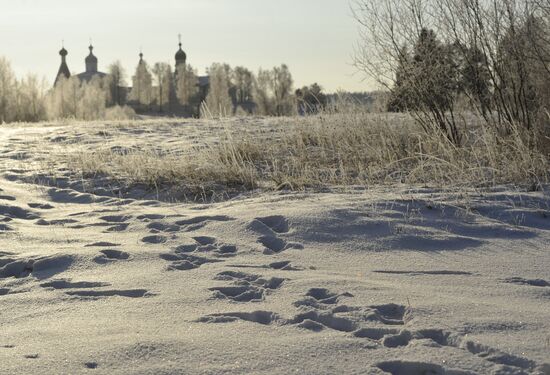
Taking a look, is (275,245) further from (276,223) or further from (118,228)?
(118,228)

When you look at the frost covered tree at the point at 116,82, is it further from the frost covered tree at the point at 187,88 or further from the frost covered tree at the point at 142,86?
the frost covered tree at the point at 187,88

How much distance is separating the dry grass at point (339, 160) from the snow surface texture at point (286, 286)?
1.87 feet

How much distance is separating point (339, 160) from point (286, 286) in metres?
3.72

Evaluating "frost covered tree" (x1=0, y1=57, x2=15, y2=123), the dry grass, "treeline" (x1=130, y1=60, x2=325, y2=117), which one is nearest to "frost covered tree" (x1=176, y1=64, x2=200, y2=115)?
"treeline" (x1=130, y1=60, x2=325, y2=117)

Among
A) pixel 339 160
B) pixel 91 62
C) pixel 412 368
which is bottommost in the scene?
pixel 412 368

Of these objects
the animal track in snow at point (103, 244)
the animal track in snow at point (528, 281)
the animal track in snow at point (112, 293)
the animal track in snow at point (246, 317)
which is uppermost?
the animal track in snow at point (103, 244)

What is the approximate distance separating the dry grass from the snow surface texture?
57 centimetres

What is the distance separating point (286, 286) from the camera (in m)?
Result: 2.98

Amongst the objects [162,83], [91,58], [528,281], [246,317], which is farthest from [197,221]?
[91,58]

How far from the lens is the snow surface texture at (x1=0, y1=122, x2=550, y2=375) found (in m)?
2.16

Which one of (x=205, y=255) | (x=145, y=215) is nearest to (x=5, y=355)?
(x=205, y=255)

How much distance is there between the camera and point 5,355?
7.21 feet

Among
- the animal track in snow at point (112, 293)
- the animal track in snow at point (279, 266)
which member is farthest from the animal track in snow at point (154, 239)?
the animal track in snow at point (112, 293)

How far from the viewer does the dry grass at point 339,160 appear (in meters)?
5.45
